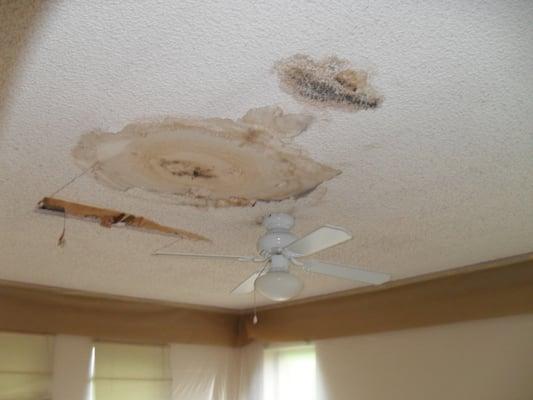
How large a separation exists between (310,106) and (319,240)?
72 cm

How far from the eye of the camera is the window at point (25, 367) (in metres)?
3.74

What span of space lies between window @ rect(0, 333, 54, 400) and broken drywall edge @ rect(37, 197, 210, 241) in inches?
73.2

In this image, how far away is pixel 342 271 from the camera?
2.34m

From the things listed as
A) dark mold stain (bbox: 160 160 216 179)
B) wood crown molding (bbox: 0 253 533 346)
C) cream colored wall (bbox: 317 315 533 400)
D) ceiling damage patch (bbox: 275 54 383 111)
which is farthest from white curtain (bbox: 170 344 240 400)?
ceiling damage patch (bbox: 275 54 383 111)

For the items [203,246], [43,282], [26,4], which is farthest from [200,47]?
[43,282]

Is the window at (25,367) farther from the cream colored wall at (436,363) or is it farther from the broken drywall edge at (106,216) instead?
the cream colored wall at (436,363)

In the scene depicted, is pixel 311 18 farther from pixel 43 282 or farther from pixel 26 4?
pixel 43 282

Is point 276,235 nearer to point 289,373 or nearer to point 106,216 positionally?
point 106,216

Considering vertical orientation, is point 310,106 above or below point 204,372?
above

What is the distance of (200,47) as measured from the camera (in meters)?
1.33

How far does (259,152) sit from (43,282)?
2.68m

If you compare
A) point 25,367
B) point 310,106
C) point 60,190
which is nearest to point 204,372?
point 25,367

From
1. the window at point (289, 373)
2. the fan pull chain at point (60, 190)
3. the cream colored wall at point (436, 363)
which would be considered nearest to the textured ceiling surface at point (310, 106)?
the fan pull chain at point (60, 190)

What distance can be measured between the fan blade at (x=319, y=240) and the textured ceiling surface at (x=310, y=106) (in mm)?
192
